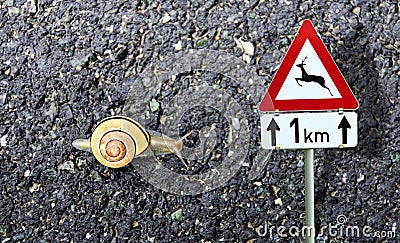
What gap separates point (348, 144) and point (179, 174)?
36 centimetres

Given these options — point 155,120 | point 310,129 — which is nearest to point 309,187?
point 310,129

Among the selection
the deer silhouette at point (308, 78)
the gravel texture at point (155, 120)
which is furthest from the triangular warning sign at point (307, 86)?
the gravel texture at point (155, 120)

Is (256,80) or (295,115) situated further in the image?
(256,80)

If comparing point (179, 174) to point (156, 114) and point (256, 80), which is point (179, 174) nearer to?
point (156, 114)

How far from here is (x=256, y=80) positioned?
1.12 m

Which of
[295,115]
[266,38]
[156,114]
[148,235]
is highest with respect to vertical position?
[266,38]

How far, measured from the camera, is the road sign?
91 cm

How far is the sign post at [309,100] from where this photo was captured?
905 mm

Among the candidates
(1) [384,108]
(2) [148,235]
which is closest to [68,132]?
(2) [148,235]

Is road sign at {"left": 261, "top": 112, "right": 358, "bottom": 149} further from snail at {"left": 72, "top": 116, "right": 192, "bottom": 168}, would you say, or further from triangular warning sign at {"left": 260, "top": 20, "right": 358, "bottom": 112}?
snail at {"left": 72, "top": 116, "right": 192, "bottom": 168}

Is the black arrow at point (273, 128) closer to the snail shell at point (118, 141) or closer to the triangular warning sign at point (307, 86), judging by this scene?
the triangular warning sign at point (307, 86)

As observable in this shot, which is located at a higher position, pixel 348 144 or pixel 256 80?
pixel 256 80

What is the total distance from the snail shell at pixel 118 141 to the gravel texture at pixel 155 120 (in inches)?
1.8

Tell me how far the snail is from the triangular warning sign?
0.29m
